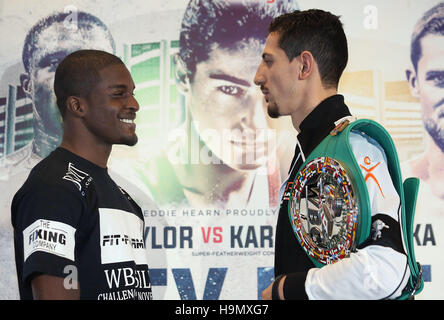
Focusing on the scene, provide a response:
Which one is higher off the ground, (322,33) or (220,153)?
(322,33)

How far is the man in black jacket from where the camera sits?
1185mm

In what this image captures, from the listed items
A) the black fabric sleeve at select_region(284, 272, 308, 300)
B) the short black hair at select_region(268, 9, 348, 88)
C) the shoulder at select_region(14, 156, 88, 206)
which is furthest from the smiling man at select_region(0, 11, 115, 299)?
the black fabric sleeve at select_region(284, 272, 308, 300)

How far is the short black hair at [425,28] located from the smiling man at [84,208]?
1.75 meters

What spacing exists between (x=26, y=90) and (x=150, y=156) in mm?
777

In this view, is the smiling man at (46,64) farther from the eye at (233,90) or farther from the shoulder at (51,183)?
the shoulder at (51,183)

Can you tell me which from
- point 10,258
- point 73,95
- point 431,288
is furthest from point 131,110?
point 431,288

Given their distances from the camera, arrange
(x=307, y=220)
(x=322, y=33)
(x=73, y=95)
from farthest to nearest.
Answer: (x=73, y=95) < (x=322, y=33) < (x=307, y=220)

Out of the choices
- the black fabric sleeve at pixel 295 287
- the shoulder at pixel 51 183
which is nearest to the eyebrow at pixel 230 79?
the shoulder at pixel 51 183

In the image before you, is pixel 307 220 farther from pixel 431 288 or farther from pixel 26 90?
pixel 26 90

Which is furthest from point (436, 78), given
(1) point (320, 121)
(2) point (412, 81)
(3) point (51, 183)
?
(3) point (51, 183)

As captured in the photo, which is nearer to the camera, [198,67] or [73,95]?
[73,95]

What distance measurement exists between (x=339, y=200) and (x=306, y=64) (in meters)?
0.49

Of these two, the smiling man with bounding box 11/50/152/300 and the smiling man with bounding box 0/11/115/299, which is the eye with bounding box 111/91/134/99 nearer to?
the smiling man with bounding box 11/50/152/300

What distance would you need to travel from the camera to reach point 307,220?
4.64ft
